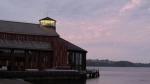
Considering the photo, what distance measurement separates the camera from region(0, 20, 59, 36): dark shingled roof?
88.2 m

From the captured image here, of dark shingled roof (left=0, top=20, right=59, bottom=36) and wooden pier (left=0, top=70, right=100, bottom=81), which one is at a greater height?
dark shingled roof (left=0, top=20, right=59, bottom=36)

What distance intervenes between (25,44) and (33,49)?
3341 mm

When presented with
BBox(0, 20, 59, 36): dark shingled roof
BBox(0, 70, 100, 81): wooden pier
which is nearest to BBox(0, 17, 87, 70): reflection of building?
BBox(0, 20, 59, 36): dark shingled roof

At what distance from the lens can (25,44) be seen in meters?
85.1

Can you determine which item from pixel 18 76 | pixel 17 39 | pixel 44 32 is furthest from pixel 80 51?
pixel 18 76

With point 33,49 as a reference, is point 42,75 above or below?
below

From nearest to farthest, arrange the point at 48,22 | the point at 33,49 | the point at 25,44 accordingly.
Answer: the point at 33,49, the point at 25,44, the point at 48,22

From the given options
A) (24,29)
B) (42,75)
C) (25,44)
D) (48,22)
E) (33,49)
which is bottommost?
(42,75)

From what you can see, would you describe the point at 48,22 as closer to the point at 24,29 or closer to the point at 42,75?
the point at 24,29

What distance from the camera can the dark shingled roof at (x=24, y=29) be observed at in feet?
289

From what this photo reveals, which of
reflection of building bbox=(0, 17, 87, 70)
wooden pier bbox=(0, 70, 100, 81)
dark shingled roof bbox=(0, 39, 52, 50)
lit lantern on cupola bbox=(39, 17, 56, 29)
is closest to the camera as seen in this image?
wooden pier bbox=(0, 70, 100, 81)

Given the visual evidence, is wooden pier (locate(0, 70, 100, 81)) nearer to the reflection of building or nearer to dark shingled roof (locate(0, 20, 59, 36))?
the reflection of building

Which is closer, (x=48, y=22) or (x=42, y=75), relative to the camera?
(x=42, y=75)

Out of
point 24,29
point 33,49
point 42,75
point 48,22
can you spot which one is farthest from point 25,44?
point 48,22
